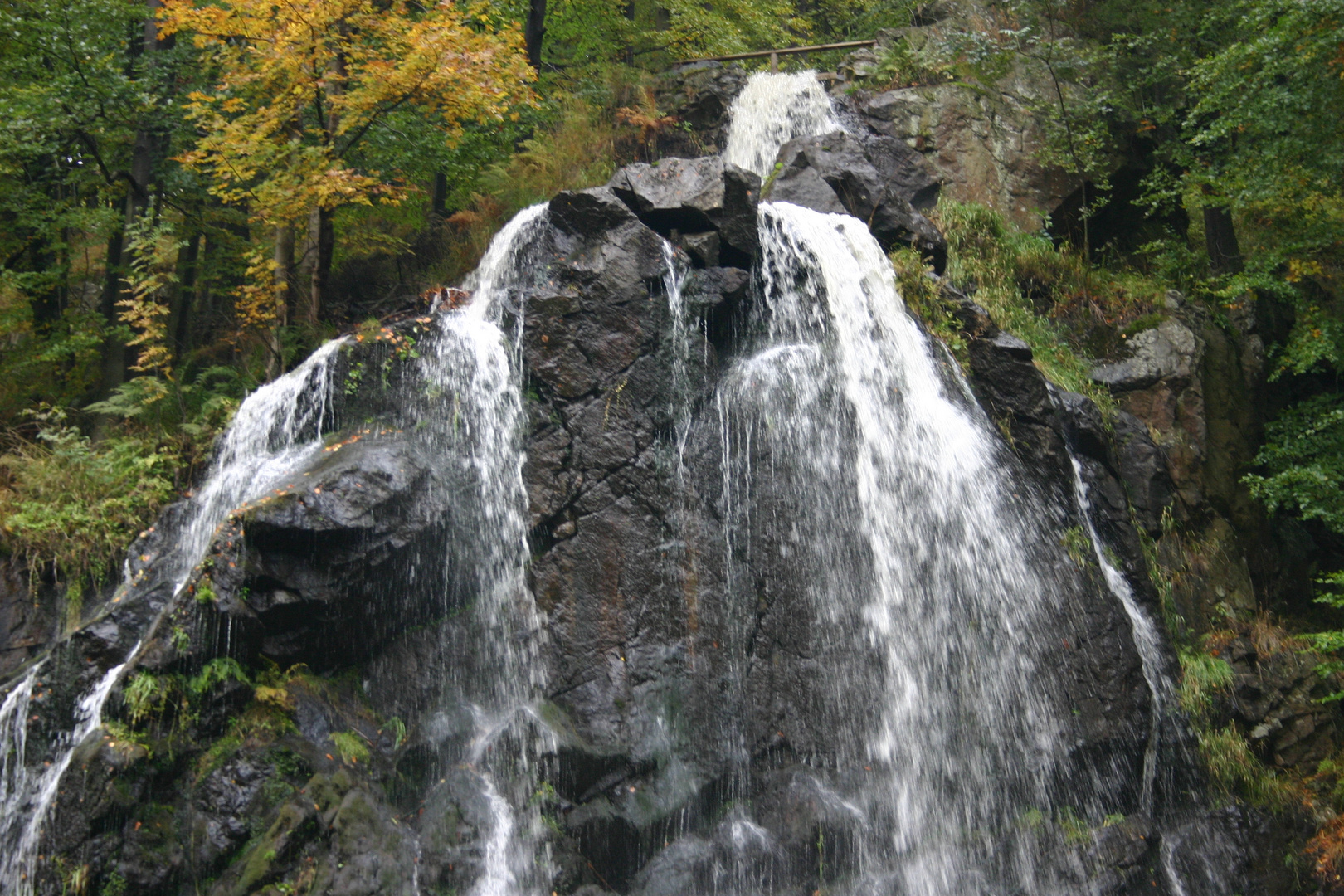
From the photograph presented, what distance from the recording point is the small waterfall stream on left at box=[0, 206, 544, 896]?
6.13 meters

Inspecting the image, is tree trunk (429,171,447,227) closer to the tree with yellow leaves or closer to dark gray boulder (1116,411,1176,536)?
the tree with yellow leaves

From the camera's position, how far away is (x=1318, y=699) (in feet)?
27.8

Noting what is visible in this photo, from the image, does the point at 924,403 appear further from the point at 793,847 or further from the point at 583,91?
the point at 583,91

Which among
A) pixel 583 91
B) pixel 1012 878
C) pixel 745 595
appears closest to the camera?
pixel 1012 878

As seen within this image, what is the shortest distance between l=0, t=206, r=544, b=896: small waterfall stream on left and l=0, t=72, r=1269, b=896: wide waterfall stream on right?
29 mm

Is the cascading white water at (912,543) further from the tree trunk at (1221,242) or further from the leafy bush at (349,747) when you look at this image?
the tree trunk at (1221,242)

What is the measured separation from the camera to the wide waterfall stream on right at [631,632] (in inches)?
245

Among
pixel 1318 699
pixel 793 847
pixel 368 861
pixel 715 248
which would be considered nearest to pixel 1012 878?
pixel 793 847

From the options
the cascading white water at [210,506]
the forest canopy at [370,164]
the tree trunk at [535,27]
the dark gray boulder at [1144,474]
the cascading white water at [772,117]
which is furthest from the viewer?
the tree trunk at [535,27]

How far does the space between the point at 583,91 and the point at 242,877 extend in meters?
11.8

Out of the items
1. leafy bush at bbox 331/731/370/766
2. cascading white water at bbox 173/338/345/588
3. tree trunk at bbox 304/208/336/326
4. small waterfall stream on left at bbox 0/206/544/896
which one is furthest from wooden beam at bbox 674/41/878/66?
leafy bush at bbox 331/731/370/766

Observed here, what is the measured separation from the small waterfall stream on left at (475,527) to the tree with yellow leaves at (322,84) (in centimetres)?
208

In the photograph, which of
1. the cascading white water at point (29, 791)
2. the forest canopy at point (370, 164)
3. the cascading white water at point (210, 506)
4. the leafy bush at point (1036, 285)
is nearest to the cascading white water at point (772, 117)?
the forest canopy at point (370, 164)

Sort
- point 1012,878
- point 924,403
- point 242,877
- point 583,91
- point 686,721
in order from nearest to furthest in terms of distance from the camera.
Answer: point 242,877 < point 1012,878 < point 686,721 < point 924,403 < point 583,91
